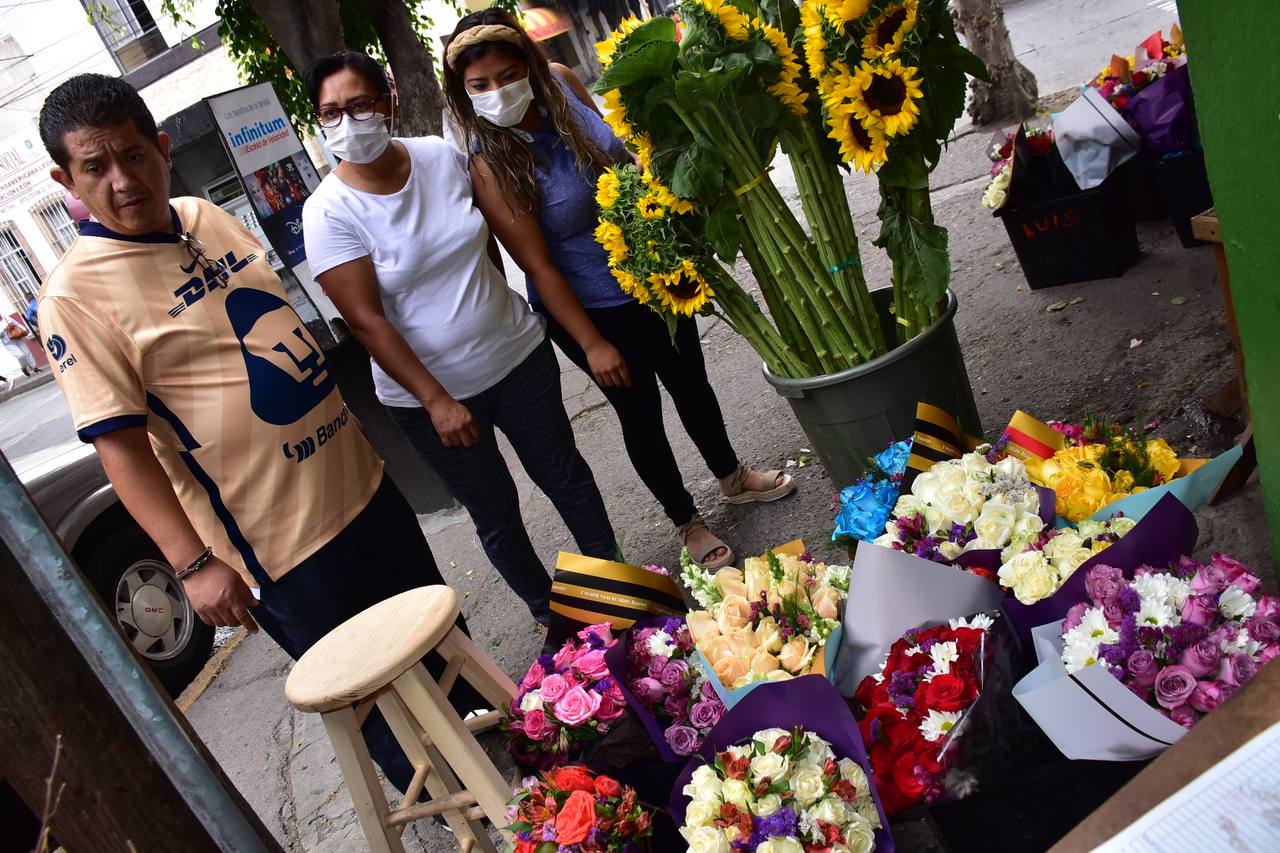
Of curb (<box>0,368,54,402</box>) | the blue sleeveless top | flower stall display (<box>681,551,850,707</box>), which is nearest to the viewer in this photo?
flower stall display (<box>681,551,850,707</box>)

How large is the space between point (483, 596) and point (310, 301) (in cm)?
170

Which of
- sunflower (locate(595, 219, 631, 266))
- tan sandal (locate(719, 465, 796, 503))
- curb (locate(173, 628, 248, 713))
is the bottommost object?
curb (locate(173, 628, 248, 713))

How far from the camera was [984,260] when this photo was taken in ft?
17.0

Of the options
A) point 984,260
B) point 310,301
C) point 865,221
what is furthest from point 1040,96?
point 310,301

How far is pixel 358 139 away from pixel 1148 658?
2.18 meters

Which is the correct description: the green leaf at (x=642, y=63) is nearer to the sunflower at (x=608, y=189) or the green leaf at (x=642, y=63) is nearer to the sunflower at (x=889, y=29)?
the sunflower at (x=608, y=189)

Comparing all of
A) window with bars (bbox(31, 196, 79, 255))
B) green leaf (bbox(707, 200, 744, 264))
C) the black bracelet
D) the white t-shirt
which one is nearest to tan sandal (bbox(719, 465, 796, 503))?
the white t-shirt

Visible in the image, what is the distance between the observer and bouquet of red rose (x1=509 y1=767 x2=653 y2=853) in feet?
5.18

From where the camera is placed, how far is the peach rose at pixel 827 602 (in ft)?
6.03

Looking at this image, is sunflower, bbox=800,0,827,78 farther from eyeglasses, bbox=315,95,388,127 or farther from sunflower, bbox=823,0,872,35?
eyeglasses, bbox=315,95,388,127

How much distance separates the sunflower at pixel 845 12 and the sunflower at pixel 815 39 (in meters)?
0.04

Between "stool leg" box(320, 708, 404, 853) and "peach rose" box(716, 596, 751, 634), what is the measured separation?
2.70ft

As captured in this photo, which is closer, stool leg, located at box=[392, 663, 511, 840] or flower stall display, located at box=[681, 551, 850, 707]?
flower stall display, located at box=[681, 551, 850, 707]

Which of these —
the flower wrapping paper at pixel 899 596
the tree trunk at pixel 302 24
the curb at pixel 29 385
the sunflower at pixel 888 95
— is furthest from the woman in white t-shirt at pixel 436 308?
the curb at pixel 29 385
